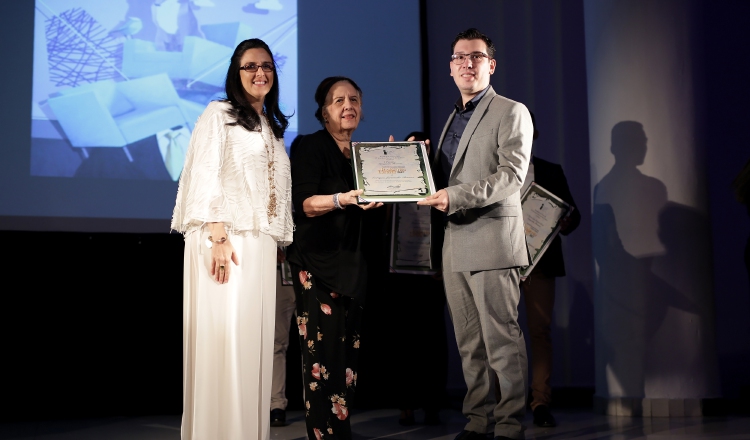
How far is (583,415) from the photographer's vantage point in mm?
4367

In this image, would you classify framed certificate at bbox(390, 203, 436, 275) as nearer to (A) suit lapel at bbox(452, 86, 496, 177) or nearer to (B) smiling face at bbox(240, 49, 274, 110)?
(A) suit lapel at bbox(452, 86, 496, 177)

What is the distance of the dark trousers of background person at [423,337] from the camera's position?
13.1 ft

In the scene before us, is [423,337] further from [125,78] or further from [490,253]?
[125,78]

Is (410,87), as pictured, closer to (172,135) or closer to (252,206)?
(172,135)

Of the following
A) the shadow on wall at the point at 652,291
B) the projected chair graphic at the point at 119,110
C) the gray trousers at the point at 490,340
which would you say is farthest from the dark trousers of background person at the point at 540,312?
the projected chair graphic at the point at 119,110

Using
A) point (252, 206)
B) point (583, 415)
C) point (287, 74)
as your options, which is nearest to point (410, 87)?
point (287, 74)

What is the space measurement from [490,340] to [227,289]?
1.10 m

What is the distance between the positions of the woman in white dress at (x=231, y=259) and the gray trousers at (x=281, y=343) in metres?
1.47

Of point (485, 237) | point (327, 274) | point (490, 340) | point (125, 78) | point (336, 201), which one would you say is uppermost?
point (125, 78)

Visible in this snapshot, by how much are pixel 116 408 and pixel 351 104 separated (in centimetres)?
286

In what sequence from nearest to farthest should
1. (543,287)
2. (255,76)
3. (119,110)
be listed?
1. (255,76)
2. (543,287)
3. (119,110)

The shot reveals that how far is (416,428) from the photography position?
387 cm

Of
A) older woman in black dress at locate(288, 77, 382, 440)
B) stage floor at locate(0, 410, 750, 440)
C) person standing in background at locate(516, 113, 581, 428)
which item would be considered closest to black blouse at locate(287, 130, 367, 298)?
older woman in black dress at locate(288, 77, 382, 440)

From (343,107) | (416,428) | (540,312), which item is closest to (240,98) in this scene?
(343,107)
